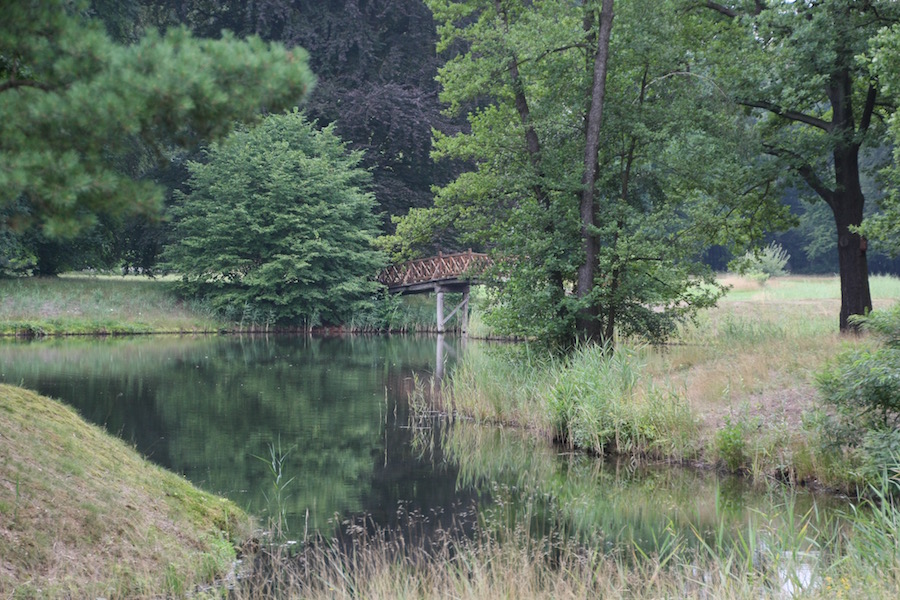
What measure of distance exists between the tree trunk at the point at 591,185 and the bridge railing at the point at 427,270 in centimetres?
1614

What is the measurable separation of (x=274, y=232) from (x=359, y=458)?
2332cm

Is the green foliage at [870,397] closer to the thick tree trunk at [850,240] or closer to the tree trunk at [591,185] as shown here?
the tree trunk at [591,185]

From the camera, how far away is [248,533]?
7406 mm

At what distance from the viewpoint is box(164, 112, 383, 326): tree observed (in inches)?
1278

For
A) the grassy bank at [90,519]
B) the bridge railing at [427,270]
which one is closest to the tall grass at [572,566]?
the grassy bank at [90,519]

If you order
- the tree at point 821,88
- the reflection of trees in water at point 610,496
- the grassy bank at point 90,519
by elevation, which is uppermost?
the tree at point 821,88

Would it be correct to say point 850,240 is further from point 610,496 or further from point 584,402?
point 610,496

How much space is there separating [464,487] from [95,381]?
1021 cm

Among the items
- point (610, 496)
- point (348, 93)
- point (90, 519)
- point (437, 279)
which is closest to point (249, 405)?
point (610, 496)

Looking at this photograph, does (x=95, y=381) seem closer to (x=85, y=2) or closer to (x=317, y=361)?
(x=317, y=361)

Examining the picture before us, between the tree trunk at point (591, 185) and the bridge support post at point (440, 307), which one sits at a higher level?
the tree trunk at point (591, 185)

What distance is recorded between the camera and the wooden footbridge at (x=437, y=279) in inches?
1291

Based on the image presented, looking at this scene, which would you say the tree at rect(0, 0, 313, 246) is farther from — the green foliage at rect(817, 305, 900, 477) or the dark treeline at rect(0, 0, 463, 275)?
the dark treeline at rect(0, 0, 463, 275)

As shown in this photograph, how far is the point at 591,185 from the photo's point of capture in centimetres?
1462
